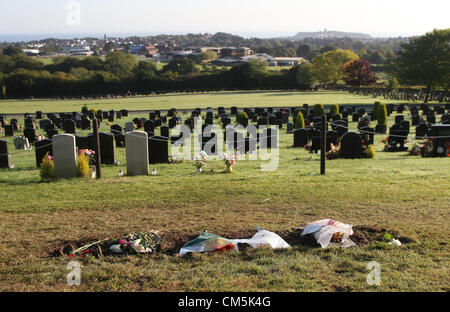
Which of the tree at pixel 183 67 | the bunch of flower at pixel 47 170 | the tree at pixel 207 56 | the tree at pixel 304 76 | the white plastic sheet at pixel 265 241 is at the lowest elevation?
the bunch of flower at pixel 47 170

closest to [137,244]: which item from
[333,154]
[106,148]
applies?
[106,148]

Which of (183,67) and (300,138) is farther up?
(183,67)

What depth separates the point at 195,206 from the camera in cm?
952

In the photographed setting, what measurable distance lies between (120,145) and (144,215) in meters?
13.3

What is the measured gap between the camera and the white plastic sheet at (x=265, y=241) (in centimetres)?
645

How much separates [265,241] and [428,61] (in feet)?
181

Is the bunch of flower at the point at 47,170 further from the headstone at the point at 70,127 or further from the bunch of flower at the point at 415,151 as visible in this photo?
the headstone at the point at 70,127

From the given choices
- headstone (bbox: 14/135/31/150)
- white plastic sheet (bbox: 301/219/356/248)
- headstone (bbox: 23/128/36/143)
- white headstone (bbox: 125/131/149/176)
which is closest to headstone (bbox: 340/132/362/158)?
white headstone (bbox: 125/131/149/176)

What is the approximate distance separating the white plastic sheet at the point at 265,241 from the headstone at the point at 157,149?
10.1 metres

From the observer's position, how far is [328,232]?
21.7ft

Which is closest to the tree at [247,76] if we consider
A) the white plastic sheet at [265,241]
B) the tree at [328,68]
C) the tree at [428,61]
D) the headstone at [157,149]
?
the tree at [328,68]

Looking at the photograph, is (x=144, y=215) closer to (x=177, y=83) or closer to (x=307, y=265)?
(x=307, y=265)

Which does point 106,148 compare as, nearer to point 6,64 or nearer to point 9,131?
point 9,131

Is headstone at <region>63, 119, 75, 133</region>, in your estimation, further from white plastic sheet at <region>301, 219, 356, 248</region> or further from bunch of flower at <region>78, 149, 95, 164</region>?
white plastic sheet at <region>301, 219, 356, 248</region>
